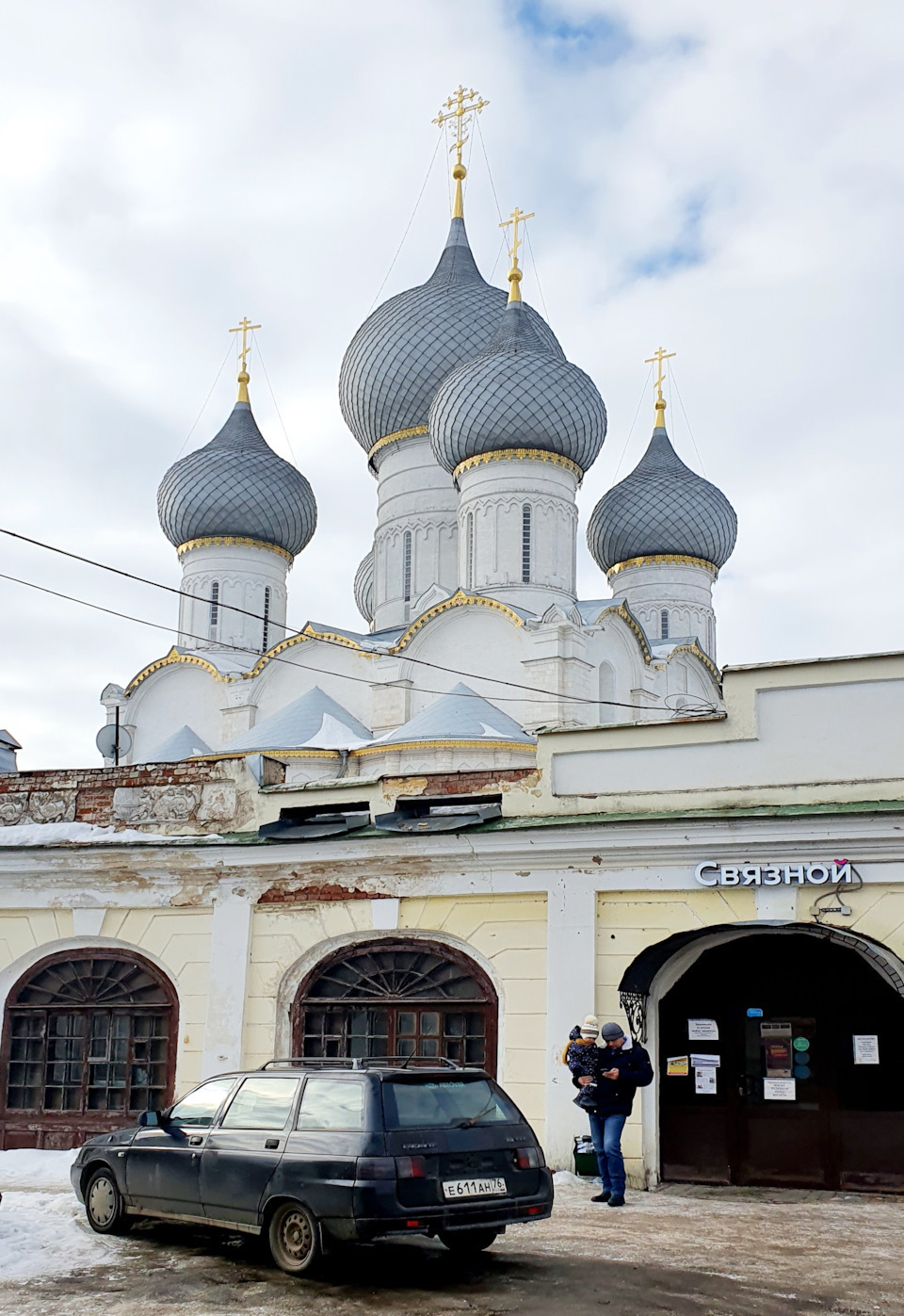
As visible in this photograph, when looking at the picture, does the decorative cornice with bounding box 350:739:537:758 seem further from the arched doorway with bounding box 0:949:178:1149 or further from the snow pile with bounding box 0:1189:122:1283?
the snow pile with bounding box 0:1189:122:1283

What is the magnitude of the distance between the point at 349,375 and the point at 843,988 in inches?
1072

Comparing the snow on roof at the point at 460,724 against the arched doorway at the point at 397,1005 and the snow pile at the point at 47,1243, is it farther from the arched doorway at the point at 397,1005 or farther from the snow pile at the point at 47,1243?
the snow pile at the point at 47,1243

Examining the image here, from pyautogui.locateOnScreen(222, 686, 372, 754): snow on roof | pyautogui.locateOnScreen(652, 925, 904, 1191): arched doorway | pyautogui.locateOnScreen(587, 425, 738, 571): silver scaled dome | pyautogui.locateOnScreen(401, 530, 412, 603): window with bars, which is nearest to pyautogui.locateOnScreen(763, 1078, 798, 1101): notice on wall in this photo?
pyautogui.locateOnScreen(652, 925, 904, 1191): arched doorway

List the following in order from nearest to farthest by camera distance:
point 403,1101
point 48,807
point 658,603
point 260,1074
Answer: point 403,1101 < point 260,1074 < point 48,807 < point 658,603

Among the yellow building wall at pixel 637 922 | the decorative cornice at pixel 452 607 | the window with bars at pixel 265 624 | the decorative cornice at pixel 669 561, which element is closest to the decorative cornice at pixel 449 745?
the decorative cornice at pixel 452 607

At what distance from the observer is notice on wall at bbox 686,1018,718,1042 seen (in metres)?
11.8

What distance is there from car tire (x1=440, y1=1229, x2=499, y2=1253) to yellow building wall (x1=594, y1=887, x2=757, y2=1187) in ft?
11.7

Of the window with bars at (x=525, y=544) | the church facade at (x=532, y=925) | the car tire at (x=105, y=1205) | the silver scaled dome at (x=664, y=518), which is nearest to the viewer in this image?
the car tire at (x=105, y=1205)

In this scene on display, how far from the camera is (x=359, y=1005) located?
498 inches

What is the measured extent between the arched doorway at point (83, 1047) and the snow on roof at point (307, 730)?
12.6 meters

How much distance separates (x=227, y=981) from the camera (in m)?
13.1

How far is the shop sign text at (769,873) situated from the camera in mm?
10977

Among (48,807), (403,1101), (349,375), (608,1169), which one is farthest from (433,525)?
(403,1101)

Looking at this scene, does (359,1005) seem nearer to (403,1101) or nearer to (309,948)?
(309,948)
